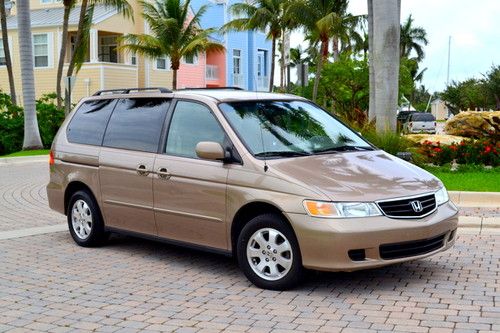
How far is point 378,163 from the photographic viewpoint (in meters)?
7.32

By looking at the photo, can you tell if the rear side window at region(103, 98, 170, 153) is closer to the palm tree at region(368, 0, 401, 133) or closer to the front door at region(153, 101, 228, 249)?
the front door at region(153, 101, 228, 249)

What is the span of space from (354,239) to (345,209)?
0.26 m

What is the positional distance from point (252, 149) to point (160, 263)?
182 cm

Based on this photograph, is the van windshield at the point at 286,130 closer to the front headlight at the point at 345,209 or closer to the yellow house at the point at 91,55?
the front headlight at the point at 345,209

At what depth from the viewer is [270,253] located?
6.76 metres

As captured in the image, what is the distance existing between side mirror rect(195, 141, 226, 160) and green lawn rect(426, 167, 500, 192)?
5.82 meters

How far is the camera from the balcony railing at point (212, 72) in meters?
53.2

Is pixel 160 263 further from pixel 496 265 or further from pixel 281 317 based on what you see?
pixel 496 265

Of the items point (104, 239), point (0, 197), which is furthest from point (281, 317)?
point (0, 197)

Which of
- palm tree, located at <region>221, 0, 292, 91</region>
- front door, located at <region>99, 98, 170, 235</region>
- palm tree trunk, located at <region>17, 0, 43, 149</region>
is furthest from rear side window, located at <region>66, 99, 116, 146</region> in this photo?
palm tree, located at <region>221, 0, 292, 91</region>

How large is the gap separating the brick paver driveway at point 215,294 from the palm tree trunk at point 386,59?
775cm

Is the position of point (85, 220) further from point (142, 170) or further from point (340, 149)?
point (340, 149)

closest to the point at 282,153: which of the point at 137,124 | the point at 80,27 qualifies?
the point at 137,124

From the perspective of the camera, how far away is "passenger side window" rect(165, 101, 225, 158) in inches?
297
